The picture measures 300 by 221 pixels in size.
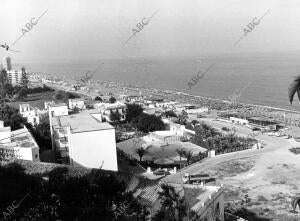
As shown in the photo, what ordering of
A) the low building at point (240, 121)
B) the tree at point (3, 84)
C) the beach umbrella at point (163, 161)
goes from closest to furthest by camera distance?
the beach umbrella at point (163, 161) → the low building at point (240, 121) → the tree at point (3, 84)

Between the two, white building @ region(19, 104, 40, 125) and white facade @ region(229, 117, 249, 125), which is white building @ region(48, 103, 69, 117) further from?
white facade @ region(229, 117, 249, 125)

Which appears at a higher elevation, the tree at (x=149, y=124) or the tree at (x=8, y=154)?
the tree at (x=8, y=154)

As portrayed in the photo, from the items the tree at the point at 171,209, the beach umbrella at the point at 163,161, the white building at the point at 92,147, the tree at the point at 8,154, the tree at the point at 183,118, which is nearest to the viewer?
the tree at the point at 171,209

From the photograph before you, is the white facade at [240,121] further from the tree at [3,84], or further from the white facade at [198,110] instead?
the tree at [3,84]

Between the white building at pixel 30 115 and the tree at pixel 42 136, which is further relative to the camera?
the white building at pixel 30 115

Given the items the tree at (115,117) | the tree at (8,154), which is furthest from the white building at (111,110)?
the tree at (8,154)

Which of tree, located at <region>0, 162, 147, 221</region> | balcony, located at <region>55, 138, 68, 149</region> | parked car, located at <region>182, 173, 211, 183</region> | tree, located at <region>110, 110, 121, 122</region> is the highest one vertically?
tree, located at <region>0, 162, 147, 221</region>

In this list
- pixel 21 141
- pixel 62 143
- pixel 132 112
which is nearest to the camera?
pixel 21 141

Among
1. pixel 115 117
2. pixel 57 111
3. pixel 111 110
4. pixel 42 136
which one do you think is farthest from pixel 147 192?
pixel 111 110

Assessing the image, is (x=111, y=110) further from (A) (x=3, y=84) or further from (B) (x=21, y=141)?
(A) (x=3, y=84)

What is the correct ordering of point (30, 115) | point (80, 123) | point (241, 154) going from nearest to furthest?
1. point (80, 123)
2. point (241, 154)
3. point (30, 115)

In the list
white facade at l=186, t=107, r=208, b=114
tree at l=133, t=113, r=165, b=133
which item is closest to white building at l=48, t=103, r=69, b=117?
tree at l=133, t=113, r=165, b=133


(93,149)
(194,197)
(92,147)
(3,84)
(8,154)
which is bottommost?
(194,197)
